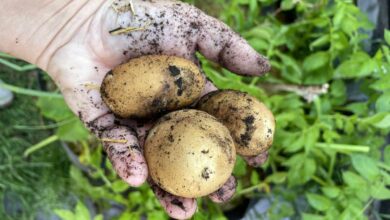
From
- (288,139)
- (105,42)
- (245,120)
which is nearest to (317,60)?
(288,139)

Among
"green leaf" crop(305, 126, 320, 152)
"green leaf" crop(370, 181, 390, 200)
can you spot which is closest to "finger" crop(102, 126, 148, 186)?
"green leaf" crop(305, 126, 320, 152)

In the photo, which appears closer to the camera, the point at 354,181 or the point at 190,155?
the point at 190,155

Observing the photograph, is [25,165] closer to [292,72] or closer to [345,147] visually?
[292,72]

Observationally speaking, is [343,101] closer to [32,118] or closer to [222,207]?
[222,207]

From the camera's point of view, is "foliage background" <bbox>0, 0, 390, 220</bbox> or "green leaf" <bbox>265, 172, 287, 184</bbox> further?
"green leaf" <bbox>265, 172, 287, 184</bbox>

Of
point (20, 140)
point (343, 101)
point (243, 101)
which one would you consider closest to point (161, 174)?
point (243, 101)

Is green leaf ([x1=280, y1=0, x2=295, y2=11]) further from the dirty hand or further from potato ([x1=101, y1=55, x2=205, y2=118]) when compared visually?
potato ([x1=101, y1=55, x2=205, y2=118])
